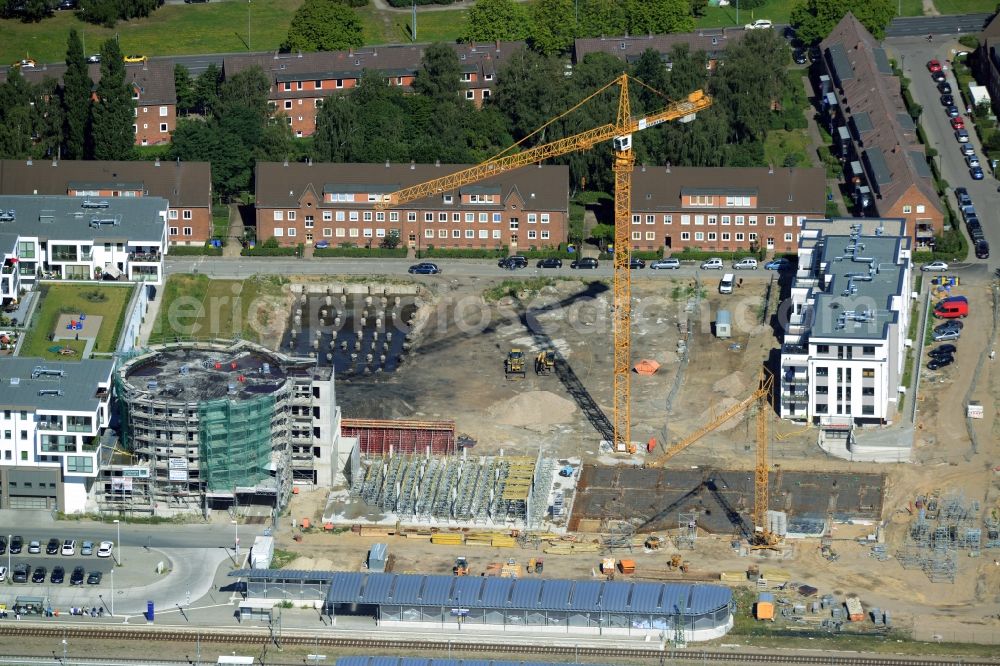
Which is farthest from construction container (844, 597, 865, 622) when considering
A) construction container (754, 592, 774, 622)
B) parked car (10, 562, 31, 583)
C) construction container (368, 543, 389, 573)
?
parked car (10, 562, 31, 583)

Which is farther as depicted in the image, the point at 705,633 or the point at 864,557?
the point at 864,557

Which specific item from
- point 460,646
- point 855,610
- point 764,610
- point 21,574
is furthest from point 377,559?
point 855,610

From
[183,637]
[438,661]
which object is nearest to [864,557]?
[438,661]

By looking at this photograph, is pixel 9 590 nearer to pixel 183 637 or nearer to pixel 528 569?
pixel 183 637

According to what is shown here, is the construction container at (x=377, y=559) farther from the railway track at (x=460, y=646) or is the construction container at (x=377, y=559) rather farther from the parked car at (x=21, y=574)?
the parked car at (x=21, y=574)

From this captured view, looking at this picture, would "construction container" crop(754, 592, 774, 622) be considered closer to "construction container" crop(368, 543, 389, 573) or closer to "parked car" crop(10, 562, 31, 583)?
"construction container" crop(368, 543, 389, 573)

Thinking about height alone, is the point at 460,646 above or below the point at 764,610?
below

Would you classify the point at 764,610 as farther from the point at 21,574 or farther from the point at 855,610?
the point at 21,574
